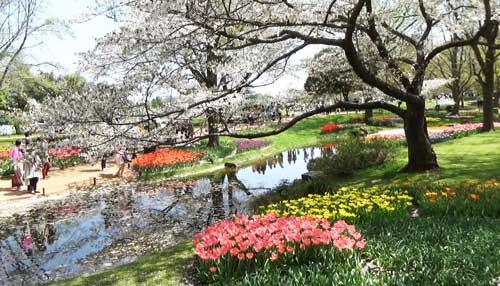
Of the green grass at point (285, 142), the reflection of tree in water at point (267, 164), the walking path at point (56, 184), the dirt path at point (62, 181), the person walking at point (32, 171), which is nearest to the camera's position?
the walking path at point (56, 184)

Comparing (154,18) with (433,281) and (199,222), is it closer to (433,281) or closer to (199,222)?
(199,222)

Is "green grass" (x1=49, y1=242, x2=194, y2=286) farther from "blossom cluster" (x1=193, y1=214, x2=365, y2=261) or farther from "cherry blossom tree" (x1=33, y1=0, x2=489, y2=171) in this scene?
"cherry blossom tree" (x1=33, y1=0, x2=489, y2=171)

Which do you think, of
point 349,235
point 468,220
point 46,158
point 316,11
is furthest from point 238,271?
point 46,158

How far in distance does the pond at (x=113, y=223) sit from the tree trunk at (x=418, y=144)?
478 centimetres

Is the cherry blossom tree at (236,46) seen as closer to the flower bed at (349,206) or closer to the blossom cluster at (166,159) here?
the flower bed at (349,206)

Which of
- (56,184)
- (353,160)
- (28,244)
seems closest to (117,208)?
(28,244)

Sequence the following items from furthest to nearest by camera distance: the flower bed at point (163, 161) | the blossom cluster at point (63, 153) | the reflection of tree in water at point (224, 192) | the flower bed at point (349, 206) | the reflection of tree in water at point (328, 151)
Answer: the blossom cluster at point (63, 153) < the flower bed at point (163, 161) < the reflection of tree in water at point (328, 151) < the reflection of tree in water at point (224, 192) < the flower bed at point (349, 206)

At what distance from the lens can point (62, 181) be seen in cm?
1734

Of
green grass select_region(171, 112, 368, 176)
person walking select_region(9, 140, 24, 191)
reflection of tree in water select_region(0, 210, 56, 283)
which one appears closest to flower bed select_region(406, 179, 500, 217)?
reflection of tree in water select_region(0, 210, 56, 283)

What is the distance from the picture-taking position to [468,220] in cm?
665

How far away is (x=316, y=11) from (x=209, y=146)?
1406 centimetres

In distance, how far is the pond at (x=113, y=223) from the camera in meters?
8.18

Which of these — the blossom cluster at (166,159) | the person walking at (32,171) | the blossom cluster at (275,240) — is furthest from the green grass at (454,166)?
the person walking at (32,171)

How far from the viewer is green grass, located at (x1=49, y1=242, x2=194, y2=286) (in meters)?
6.02
